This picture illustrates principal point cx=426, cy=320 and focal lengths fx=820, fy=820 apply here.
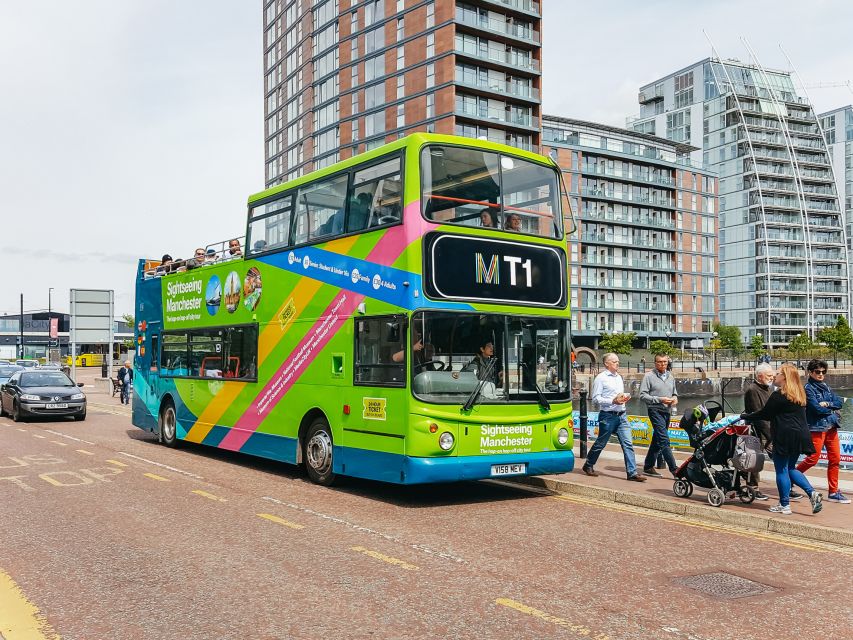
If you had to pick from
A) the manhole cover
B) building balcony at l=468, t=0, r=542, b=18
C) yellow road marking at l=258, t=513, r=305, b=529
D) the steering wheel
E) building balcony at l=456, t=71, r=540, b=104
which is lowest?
the manhole cover

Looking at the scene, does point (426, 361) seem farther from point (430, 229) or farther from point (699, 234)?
point (699, 234)

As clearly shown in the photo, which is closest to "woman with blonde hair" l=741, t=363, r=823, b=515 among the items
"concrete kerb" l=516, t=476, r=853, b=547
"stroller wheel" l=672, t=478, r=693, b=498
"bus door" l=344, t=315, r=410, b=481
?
"concrete kerb" l=516, t=476, r=853, b=547

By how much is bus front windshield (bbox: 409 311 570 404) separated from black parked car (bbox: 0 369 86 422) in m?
17.6

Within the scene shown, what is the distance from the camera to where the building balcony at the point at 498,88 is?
6294 centimetres

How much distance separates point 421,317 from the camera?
32.2ft

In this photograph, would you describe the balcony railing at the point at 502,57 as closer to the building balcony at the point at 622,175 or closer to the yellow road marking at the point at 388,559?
the building balcony at the point at 622,175

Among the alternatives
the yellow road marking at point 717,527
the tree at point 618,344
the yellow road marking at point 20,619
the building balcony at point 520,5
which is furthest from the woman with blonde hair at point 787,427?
the tree at point 618,344

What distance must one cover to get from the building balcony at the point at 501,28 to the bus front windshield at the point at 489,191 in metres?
54.8

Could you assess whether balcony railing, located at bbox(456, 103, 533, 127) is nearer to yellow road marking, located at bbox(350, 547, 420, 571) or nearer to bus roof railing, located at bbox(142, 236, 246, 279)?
bus roof railing, located at bbox(142, 236, 246, 279)

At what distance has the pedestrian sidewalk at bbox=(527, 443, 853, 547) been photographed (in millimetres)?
8461

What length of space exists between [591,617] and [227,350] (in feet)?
33.5

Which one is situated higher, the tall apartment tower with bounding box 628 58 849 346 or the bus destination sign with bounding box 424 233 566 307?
the tall apartment tower with bounding box 628 58 849 346

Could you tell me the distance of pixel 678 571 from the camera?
6969mm

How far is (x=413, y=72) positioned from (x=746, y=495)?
59.1m
